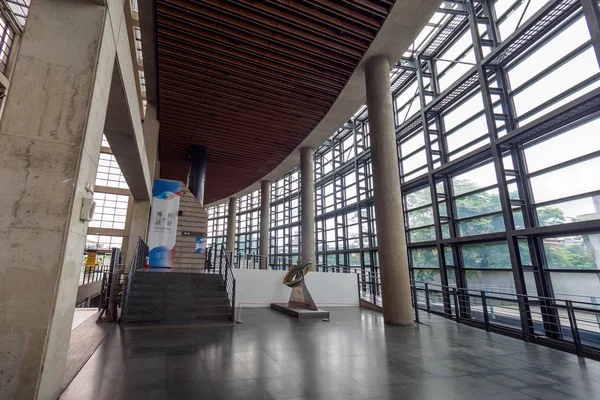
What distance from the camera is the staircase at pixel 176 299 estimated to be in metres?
5.92

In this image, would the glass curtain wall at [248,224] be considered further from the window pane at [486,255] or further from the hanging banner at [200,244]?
the window pane at [486,255]

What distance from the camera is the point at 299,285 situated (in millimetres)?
7996

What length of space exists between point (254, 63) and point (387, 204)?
474 cm

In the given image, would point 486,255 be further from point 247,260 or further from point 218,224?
point 218,224

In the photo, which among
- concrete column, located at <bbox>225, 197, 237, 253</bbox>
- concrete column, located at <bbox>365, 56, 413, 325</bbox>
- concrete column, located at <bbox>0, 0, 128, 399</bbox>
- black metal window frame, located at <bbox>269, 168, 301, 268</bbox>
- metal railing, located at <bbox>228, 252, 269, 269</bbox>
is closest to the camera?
concrete column, located at <bbox>0, 0, 128, 399</bbox>

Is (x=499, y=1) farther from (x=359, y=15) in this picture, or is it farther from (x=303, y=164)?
(x=303, y=164)

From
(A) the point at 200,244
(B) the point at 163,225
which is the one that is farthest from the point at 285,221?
(B) the point at 163,225

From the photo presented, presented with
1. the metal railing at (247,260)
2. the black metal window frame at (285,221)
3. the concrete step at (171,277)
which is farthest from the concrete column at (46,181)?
the black metal window frame at (285,221)

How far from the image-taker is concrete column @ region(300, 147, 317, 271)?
12969mm

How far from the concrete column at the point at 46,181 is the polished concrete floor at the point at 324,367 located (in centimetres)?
71

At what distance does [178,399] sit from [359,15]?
7225mm

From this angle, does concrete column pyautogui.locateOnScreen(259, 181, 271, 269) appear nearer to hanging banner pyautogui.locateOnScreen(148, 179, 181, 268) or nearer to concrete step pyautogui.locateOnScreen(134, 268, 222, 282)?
hanging banner pyautogui.locateOnScreen(148, 179, 181, 268)

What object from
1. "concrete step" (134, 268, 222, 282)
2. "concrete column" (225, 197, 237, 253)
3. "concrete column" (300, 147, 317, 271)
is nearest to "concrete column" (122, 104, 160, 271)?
"concrete step" (134, 268, 222, 282)

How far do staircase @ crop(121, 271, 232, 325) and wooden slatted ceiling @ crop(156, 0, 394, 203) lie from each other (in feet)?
16.8
